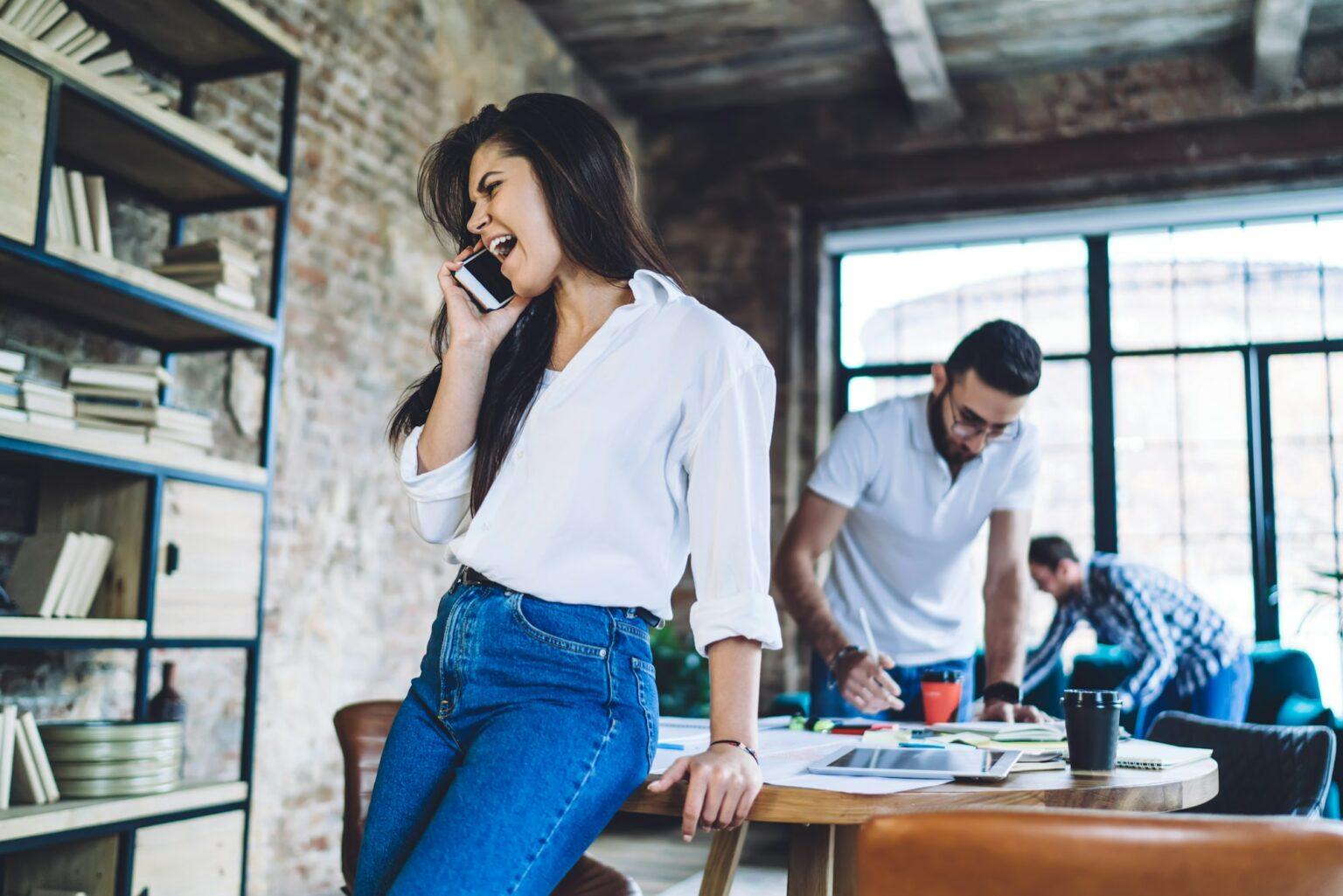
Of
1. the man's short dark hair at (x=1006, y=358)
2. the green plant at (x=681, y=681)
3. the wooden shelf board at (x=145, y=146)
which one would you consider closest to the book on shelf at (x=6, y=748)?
the wooden shelf board at (x=145, y=146)

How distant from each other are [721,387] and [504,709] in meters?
0.38

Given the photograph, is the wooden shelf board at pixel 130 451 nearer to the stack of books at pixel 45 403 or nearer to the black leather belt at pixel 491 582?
the stack of books at pixel 45 403

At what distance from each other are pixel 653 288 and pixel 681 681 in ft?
14.3

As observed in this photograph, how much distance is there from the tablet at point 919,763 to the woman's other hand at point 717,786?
0.25 metres

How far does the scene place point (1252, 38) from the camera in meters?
5.55

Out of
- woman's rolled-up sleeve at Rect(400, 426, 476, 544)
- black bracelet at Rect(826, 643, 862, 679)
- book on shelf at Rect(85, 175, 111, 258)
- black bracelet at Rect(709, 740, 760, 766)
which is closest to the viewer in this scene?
black bracelet at Rect(709, 740, 760, 766)

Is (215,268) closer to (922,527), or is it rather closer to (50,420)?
(50,420)

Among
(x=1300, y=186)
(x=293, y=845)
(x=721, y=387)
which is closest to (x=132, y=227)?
(x=293, y=845)

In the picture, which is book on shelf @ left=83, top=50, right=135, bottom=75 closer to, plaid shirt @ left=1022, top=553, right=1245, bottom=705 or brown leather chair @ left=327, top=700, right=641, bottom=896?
brown leather chair @ left=327, top=700, right=641, bottom=896

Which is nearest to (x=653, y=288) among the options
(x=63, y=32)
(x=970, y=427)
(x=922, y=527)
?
(x=970, y=427)

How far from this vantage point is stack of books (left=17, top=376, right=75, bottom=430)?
2480 mm

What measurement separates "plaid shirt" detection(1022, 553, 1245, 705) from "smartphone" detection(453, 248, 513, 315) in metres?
4.09

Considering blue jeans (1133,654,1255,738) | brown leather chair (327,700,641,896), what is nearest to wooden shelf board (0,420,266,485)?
brown leather chair (327,700,641,896)

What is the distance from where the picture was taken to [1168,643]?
4844 mm
